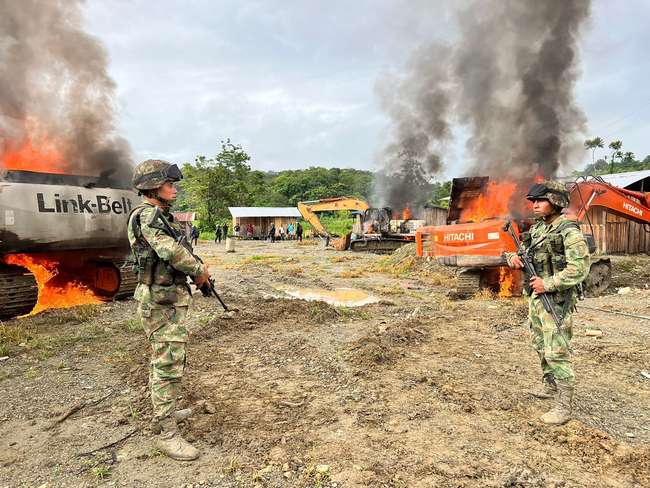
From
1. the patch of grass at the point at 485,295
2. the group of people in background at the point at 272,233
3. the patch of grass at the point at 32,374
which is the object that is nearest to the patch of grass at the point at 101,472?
the patch of grass at the point at 32,374

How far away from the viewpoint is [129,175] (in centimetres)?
909

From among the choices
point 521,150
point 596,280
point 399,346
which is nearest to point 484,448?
point 399,346

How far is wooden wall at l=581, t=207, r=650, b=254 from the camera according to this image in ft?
59.1

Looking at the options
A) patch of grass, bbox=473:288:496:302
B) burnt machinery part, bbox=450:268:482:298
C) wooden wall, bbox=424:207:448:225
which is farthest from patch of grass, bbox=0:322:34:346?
wooden wall, bbox=424:207:448:225

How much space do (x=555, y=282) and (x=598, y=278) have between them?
25.1 ft

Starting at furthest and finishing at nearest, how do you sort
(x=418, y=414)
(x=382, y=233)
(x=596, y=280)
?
(x=382, y=233), (x=596, y=280), (x=418, y=414)

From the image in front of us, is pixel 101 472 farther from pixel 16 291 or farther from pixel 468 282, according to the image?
pixel 468 282

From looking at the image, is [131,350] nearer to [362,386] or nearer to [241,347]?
[241,347]

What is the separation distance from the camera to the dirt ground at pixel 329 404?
2979 mm

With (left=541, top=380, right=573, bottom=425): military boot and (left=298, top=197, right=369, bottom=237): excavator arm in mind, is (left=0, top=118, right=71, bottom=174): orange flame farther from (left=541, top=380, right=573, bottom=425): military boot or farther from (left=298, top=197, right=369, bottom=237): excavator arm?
(left=298, top=197, right=369, bottom=237): excavator arm

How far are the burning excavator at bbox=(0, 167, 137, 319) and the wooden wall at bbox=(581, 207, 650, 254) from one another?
17.8 m

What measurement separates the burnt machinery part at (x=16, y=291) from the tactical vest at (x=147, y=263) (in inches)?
205

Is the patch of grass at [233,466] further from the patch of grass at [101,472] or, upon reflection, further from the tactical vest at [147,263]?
the tactical vest at [147,263]

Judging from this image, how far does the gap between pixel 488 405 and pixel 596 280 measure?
7.60 meters
